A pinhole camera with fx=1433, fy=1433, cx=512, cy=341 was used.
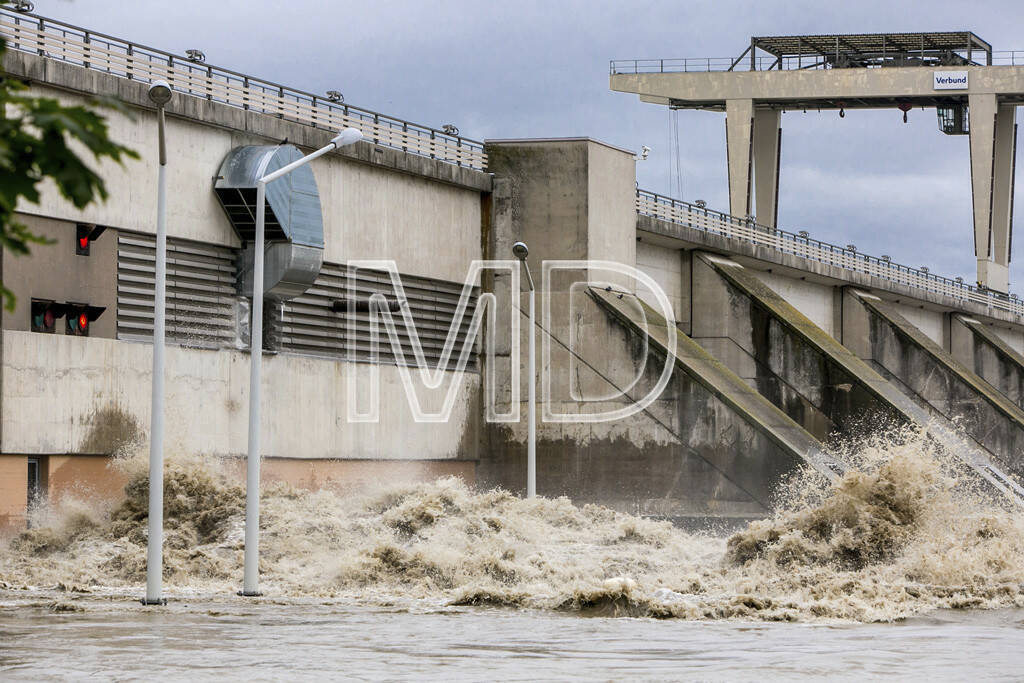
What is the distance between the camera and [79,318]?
77.6 ft

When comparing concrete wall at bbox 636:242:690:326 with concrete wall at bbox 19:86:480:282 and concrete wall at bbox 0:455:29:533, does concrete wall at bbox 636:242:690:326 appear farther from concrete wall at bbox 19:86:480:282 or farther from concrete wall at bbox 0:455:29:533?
concrete wall at bbox 0:455:29:533

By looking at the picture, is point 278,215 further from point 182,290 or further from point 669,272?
point 669,272

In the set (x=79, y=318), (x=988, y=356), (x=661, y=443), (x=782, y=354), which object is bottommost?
(x=661, y=443)

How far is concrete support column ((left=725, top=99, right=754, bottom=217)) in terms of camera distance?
52.8m

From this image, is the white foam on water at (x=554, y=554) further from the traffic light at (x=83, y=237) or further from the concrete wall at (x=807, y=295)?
the concrete wall at (x=807, y=295)

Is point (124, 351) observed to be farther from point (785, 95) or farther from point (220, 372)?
point (785, 95)

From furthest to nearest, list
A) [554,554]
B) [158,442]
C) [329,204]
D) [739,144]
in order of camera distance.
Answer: [739,144]
[329,204]
[554,554]
[158,442]

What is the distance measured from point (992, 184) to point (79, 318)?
42469 millimetres

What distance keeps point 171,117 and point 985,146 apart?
123ft

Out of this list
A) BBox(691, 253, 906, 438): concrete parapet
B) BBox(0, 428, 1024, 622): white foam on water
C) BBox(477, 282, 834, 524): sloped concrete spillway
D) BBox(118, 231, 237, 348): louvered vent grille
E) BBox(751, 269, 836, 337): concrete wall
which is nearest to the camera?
BBox(0, 428, 1024, 622): white foam on water

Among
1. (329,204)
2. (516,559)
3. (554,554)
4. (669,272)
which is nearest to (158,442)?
(516,559)

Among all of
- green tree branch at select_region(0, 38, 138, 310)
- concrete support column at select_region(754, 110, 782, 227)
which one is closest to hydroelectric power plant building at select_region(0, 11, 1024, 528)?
concrete support column at select_region(754, 110, 782, 227)

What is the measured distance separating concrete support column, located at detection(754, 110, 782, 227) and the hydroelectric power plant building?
42.5 ft

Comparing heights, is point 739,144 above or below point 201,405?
above
